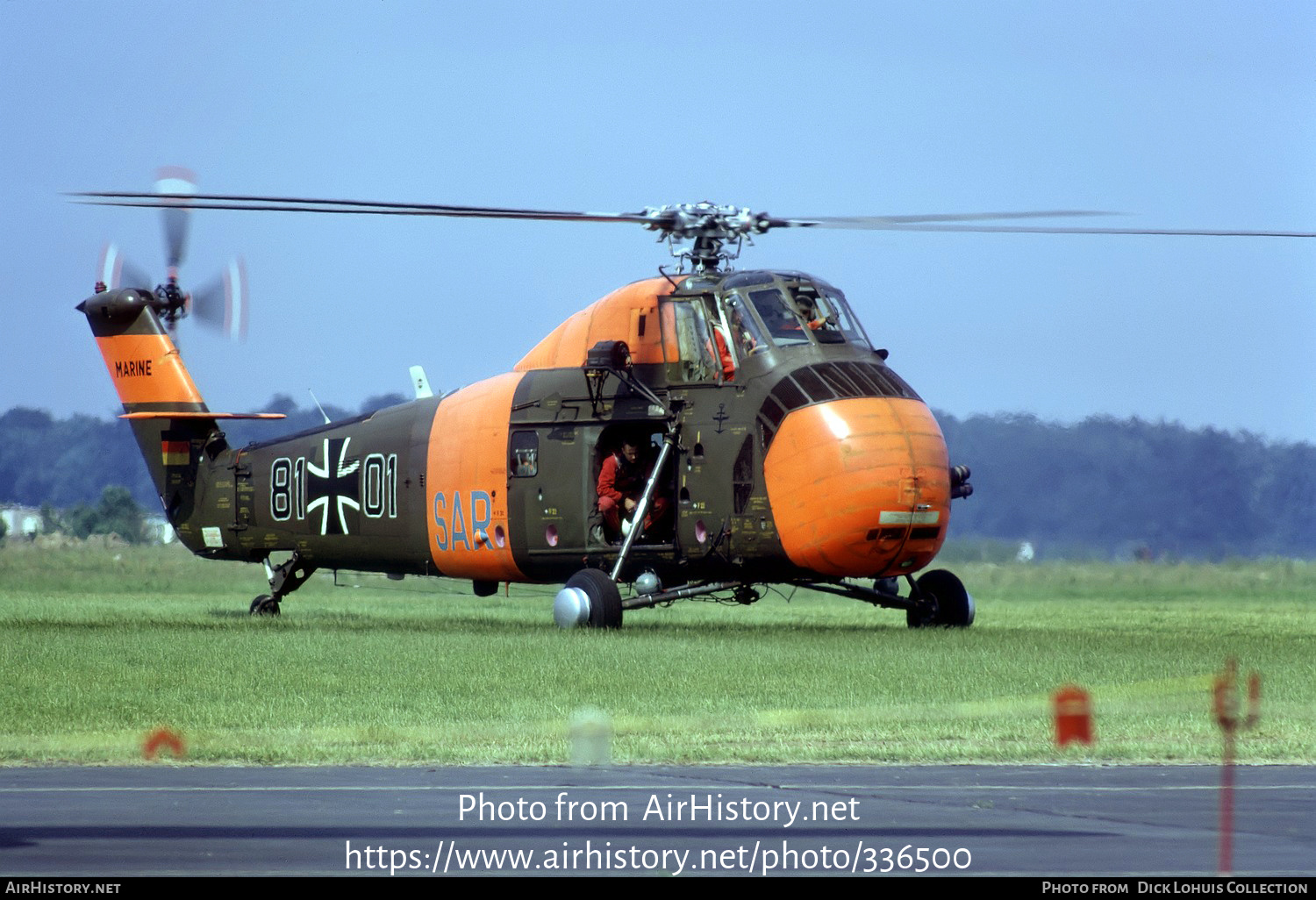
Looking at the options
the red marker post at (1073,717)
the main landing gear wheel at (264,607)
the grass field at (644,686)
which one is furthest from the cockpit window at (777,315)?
the main landing gear wheel at (264,607)

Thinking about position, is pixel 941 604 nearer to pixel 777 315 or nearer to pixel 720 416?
pixel 720 416

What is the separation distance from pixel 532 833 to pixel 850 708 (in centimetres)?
715

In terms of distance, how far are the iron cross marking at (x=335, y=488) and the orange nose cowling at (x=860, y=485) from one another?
844 centimetres

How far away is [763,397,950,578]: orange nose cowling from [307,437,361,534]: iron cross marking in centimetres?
844

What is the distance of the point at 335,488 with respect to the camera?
31.7m

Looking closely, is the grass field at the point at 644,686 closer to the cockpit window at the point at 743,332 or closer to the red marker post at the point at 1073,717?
the red marker post at the point at 1073,717

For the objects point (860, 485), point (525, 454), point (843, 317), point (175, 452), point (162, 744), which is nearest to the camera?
point (162, 744)

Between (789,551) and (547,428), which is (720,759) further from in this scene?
(547,428)

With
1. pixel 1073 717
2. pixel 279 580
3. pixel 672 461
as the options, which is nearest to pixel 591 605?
pixel 672 461

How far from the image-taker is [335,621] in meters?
31.4

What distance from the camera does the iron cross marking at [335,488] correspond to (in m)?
31.4

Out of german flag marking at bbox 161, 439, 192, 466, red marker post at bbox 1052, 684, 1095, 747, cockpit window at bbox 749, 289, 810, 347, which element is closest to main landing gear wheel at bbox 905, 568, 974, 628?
cockpit window at bbox 749, 289, 810, 347

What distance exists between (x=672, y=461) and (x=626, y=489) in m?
1.22

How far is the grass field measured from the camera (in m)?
14.7
